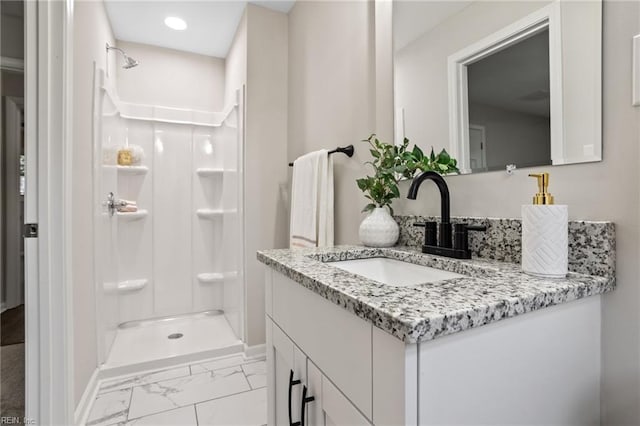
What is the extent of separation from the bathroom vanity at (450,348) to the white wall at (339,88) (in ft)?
2.69

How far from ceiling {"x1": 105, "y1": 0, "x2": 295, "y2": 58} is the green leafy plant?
152cm

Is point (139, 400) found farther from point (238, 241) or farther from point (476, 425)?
point (476, 425)

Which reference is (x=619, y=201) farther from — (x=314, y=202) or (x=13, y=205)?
(x=13, y=205)

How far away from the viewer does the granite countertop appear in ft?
1.36

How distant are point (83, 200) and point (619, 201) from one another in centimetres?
195

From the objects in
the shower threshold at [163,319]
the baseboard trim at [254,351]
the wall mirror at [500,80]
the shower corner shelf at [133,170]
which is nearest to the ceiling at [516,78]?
the wall mirror at [500,80]

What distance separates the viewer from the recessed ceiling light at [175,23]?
2.22m

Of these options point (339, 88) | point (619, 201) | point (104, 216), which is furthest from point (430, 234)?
point (104, 216)

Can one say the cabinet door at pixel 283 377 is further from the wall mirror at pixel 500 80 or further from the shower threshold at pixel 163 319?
the shower threshold at pixel 163 319

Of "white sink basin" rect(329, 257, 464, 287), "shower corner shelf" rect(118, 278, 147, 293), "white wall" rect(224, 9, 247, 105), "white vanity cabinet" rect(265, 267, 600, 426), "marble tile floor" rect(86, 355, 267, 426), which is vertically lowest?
"marble tile floor" rect(86, 355, 267, 426)

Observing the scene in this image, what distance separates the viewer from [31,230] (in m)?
1.16

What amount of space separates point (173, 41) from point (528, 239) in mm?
2891

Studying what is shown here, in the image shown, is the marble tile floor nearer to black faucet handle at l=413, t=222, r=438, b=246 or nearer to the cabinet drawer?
the cabinet drawer

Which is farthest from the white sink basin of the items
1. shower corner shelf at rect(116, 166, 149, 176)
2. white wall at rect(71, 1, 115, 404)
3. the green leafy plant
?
shower corner shelf at rect(116, 166, 149, 176)
